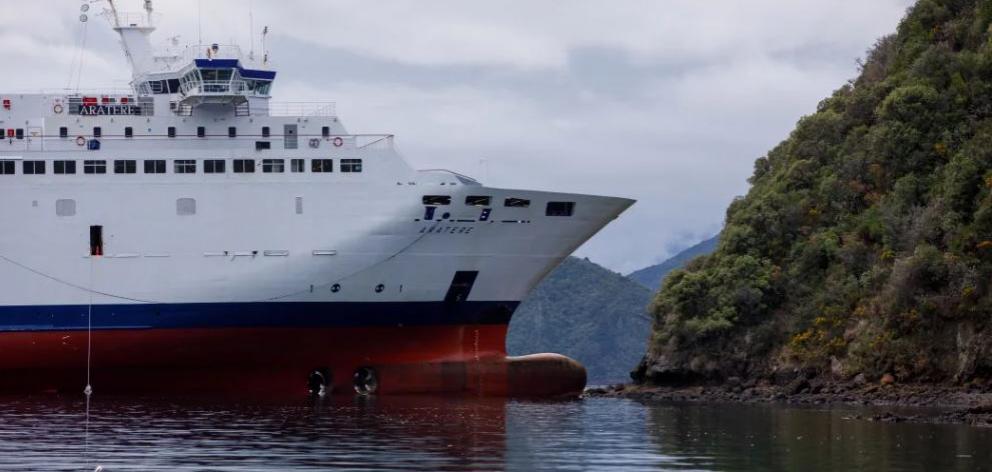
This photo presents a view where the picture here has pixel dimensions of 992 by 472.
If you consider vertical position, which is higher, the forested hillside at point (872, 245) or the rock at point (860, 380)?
the forested hillside at point (872, 245)

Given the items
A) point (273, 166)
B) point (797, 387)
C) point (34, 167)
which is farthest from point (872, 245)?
point (34, 167)

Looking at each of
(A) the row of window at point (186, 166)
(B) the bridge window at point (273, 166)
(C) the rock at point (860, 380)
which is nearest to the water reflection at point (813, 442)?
(C) the rock at point (860, 380)

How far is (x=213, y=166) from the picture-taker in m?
59.7

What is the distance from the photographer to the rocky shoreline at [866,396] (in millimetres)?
45719

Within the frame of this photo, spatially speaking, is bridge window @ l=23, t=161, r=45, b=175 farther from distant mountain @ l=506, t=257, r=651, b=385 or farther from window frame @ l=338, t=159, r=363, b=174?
distant mountain @ l=506, t=257, r=651, b=385

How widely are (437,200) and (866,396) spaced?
1642 cm

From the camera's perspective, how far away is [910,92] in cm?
6519

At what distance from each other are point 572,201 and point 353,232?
8.12 meters

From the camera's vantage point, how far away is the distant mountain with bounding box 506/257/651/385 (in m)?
157

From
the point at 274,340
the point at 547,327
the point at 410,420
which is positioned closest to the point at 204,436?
the point at 410,420

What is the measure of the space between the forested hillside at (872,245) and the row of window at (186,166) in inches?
654

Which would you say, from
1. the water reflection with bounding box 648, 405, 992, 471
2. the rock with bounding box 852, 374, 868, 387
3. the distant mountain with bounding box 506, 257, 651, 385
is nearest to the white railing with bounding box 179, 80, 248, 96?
the water reflection with bounding box 648, 405, 992, 471

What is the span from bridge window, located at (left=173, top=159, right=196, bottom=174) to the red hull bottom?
574 cm

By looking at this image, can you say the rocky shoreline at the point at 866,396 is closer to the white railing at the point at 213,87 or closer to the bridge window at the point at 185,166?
the bridge window at the point at 185,166
